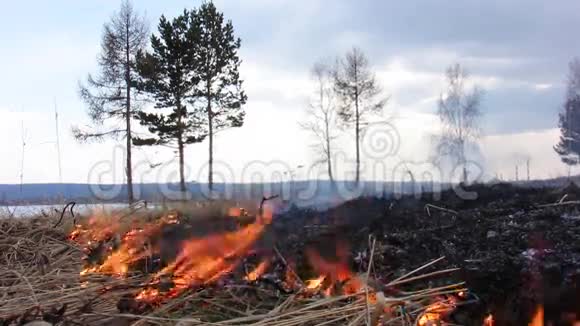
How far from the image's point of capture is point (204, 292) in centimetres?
283

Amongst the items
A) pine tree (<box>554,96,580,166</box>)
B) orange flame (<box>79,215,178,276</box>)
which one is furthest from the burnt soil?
pine tree (<box>554,96,580,166</box>)

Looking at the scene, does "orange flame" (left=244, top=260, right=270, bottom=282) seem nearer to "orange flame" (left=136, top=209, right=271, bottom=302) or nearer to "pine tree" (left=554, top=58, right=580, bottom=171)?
"orange flame" (left=136, top=209, right=271, bottom=302)

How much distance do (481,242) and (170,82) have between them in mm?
18372

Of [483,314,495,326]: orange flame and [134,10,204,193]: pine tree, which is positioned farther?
[134,10,204,193]: pine tree

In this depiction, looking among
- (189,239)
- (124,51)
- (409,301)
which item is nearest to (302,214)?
(189,239)

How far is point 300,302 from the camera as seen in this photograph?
8.49 feet

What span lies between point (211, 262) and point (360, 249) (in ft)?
2.89

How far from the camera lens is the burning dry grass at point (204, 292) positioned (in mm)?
2316

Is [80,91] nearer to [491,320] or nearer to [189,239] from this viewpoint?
[189,239]

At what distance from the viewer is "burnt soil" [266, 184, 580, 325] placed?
2264 millimetres

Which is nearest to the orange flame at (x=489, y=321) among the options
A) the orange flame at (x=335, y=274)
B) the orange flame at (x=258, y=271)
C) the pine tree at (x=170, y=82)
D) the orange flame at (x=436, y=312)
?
the orange flame at (x=436, y=312)

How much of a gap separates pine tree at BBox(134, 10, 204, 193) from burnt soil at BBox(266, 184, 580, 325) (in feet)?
51.4

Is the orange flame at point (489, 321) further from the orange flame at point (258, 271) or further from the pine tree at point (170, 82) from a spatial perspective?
the pine tree at point (170, 82)

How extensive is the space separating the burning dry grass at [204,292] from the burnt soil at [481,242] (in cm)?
15
